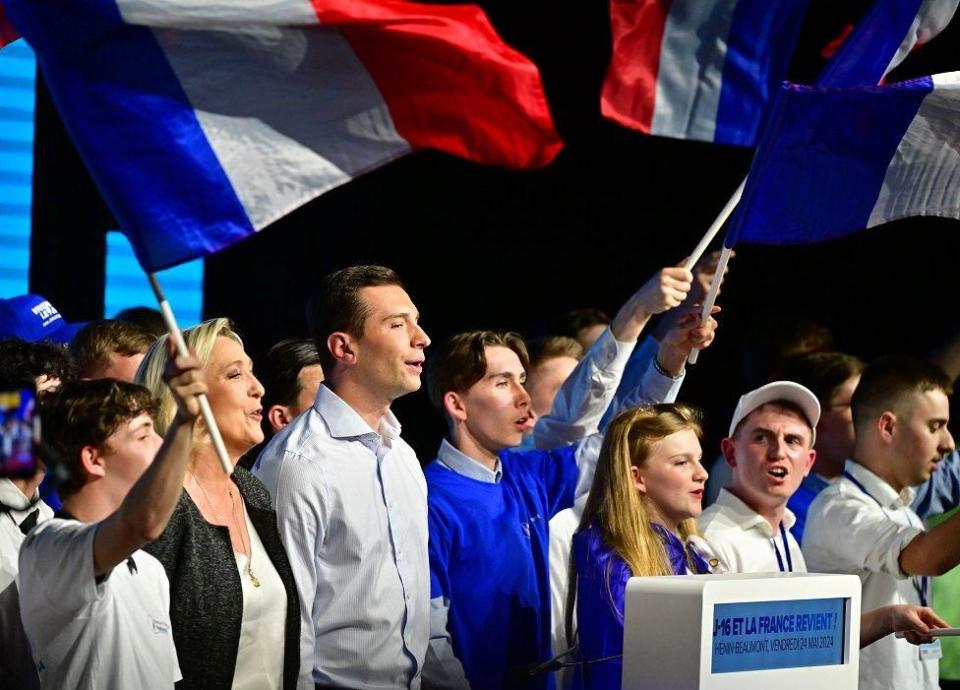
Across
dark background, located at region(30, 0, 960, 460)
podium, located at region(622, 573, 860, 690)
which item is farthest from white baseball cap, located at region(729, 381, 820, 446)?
dark background, located at region(30, 0, 960, 460)

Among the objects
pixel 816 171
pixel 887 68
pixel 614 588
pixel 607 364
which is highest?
pixel 887 68

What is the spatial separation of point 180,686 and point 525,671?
1.31m

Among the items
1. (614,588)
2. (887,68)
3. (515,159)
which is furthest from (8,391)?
(887,68)

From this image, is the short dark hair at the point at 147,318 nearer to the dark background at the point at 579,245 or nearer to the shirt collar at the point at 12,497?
the dark background at the point at 579,245

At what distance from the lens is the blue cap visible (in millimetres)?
5801

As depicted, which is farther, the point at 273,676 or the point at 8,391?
the point at 273,676

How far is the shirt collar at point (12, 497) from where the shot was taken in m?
4.37

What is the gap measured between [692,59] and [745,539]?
1.62m

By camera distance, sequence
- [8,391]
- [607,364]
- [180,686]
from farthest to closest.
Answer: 1. [607,364]
2. [180,686]
3. [8,391]

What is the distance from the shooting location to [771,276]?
8.37 meters

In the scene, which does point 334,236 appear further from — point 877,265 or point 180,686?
point 180,686

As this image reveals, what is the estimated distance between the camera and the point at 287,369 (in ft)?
18.5

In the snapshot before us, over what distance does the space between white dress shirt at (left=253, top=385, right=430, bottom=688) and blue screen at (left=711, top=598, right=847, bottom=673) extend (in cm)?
112

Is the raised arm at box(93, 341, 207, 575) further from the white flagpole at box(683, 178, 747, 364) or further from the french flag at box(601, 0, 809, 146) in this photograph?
the french flag at box(601, 0, 809, 146)
